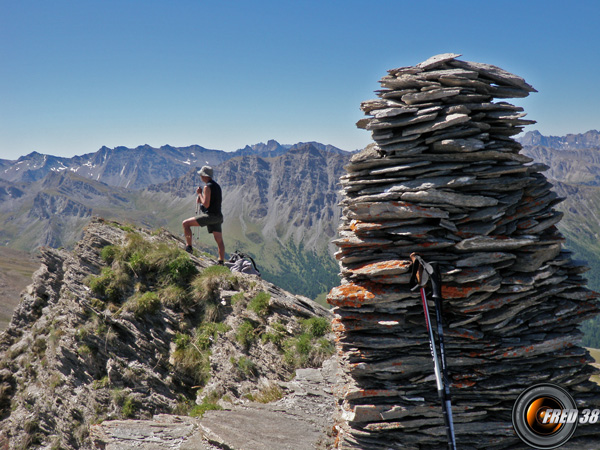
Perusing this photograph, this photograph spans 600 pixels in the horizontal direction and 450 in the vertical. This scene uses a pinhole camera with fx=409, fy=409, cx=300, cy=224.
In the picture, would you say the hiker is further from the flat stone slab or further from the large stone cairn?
the large stone cairn

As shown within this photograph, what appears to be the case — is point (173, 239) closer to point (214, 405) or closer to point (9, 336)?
point (9, 336)

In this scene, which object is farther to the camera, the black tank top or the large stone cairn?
the black tank top

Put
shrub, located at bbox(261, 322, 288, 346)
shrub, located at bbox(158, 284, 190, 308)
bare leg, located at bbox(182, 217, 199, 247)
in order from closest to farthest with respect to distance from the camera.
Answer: shrub, located at bbox(261, 322, 288, 346)
shrub, located at bbox(158, 284, 190, 308)
bare leg, located at bbox(182, 217, 199, 247)

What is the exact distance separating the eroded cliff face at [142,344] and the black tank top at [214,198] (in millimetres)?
2469

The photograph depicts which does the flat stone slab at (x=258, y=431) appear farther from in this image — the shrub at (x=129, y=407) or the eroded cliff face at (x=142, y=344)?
the shrub at (x=129, y=407)

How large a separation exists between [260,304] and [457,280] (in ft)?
28.3

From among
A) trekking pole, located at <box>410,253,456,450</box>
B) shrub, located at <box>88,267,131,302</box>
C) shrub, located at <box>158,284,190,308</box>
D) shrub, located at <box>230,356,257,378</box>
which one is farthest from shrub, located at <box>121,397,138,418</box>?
trekking pole, located at <box>410,253,456,450</box>

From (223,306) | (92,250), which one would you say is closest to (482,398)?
(223,306)

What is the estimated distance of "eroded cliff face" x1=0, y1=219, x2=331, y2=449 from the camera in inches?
558

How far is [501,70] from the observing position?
32.5 feet

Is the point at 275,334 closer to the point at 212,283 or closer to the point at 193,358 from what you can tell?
the point at 193,358

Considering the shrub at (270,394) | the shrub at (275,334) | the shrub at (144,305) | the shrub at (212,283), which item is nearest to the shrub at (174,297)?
the shrub at (144,305)

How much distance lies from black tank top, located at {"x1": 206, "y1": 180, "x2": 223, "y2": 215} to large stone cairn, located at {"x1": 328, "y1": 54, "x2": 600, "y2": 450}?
34.3ft

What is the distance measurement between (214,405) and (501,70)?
39.1 ft
